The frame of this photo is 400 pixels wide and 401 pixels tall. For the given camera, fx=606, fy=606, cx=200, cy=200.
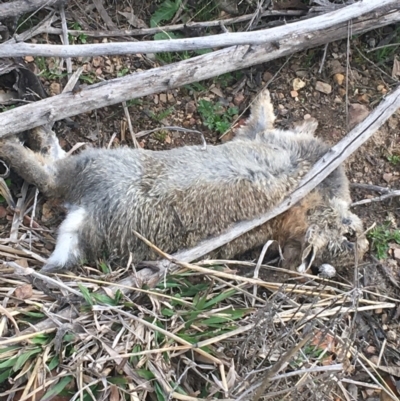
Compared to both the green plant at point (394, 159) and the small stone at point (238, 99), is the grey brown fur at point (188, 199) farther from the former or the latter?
the green plant at point (394, 159)

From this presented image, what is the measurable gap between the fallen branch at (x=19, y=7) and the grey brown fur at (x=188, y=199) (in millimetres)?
980

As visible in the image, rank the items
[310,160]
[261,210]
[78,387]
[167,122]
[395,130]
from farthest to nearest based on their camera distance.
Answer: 1. [395,130]
2. [167,122]
3. [310,160]
4. [261,210]
5. [78,387]

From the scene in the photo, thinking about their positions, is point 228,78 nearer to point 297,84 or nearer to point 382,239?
point 297,84

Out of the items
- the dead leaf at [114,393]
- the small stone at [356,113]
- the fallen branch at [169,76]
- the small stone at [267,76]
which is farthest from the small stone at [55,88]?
the small stone at [356,113]

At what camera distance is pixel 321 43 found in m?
4.87

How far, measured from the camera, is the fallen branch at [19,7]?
417 cm

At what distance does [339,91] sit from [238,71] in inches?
35.4

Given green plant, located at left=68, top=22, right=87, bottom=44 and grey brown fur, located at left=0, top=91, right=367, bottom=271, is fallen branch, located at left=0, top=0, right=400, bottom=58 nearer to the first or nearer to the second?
grey brown fur, located at left=0, top=91, right=367, bottom=271

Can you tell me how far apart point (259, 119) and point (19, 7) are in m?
1.92

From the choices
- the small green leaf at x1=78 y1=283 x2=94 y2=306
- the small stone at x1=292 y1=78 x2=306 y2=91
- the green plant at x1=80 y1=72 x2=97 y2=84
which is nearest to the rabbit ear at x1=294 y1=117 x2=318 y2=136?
the small stone at x1=292 y1=78 x2=306 y2=91

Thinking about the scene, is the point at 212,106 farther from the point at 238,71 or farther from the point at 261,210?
the point at 261,210

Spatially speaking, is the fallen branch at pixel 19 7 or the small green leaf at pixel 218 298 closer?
the small green leaf at pixel 218 298

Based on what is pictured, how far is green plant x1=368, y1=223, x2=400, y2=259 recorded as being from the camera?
470cm

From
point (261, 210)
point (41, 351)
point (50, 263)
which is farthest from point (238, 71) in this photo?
point (41, 351)
